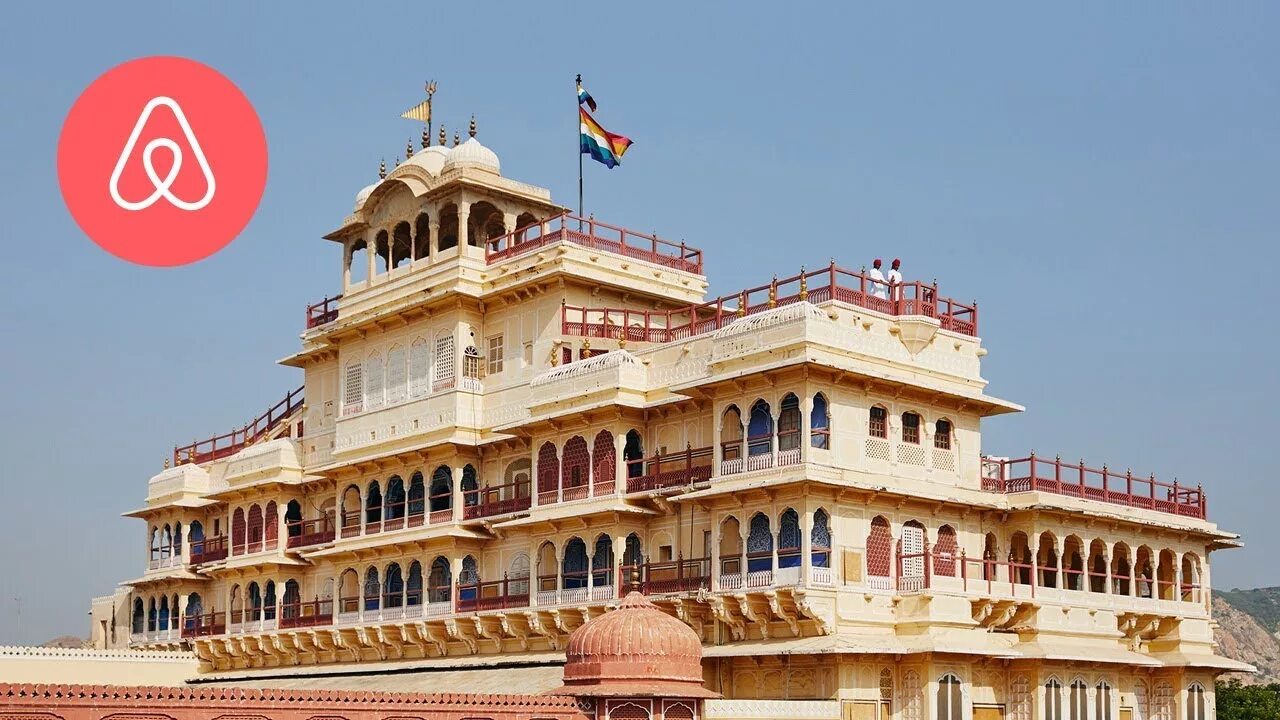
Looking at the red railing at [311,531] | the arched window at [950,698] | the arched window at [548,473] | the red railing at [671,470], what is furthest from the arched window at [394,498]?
the arched window at [950,698]

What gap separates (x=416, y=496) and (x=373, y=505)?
205 centimetres

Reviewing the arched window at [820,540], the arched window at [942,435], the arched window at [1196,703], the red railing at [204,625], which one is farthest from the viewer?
the red railing at [204,625]

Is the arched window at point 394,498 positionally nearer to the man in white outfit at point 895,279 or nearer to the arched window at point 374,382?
the arched window at point 374,382

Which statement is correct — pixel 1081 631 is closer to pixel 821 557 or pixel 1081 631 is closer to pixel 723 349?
pixel 821 557

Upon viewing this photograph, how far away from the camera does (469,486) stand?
42.8 meters

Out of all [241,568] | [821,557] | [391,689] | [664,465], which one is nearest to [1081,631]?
[821,557]

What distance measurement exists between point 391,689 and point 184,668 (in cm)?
1451

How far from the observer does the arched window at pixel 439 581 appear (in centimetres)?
4275

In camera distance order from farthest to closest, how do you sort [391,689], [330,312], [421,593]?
[330,312] → [421,593] → [391,689]

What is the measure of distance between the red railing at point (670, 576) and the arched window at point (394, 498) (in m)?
9.01

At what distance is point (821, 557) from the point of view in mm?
34375

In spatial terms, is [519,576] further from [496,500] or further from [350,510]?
[350,510]

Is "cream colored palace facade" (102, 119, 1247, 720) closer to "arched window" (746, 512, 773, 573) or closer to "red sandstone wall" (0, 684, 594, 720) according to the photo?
"arched window" (746, 512, 773, 573)

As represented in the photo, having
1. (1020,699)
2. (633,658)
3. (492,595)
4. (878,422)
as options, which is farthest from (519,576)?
(633,658)
